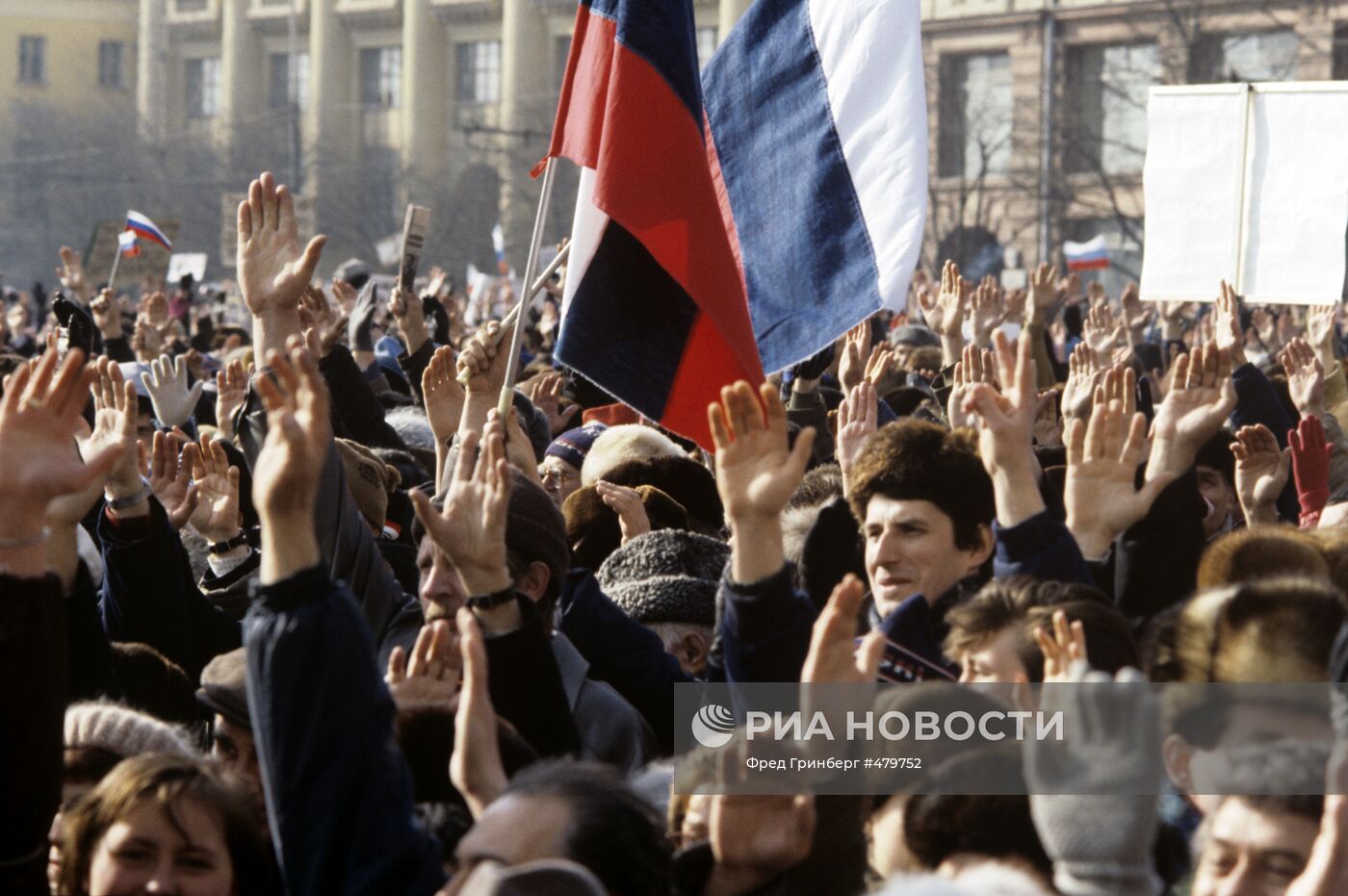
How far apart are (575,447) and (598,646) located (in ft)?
9.03

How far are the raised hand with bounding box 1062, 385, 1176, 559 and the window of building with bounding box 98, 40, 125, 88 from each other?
82.6 metres

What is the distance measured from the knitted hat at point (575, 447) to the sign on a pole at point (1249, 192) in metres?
3.17

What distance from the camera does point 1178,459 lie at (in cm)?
495

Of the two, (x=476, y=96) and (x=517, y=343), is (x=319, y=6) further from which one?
(x=517, y=343)

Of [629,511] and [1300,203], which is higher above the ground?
[1300,203]

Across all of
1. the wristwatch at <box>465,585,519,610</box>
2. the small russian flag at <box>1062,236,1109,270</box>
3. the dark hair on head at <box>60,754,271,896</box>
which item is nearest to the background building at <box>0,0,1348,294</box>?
the small russian flag at <box>1062,236,1109,270</box>

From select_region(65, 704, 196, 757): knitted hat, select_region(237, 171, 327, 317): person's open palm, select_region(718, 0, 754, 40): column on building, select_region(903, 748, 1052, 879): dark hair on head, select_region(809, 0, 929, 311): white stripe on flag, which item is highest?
select_region(718, 0, 754, 40): column on building

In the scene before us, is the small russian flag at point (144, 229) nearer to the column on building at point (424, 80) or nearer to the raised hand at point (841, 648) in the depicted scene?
the raised hand at point (841, 648)

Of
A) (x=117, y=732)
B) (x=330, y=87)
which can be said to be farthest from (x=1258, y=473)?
(x=330, y=87)

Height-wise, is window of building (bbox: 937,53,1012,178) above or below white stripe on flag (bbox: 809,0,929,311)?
above

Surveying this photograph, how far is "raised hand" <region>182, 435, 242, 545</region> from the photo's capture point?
5527 mm

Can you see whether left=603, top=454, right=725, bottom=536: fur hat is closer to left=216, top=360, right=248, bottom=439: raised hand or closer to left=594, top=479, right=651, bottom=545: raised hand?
left=594, top=479, right=651, bottom=545: raised hand

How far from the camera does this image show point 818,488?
5668 mm

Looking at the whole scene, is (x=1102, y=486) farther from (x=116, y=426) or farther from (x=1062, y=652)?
(x=116, y=426)
